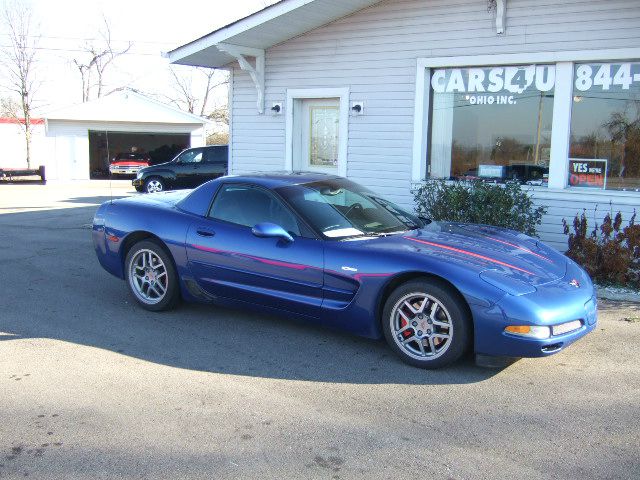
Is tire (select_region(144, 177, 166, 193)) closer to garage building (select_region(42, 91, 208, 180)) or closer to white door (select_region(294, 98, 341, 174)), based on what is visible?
garage building (select_region(42, 91, 208, 180))

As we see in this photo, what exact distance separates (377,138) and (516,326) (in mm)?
6602

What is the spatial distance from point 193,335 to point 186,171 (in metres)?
16.0

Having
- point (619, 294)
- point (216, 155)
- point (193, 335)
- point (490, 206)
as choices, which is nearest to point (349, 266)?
point (193, 335)

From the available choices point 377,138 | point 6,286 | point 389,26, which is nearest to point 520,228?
point 377,138

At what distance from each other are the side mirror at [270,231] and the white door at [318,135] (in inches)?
243

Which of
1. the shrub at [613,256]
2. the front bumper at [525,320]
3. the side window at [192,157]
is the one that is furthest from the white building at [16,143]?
the front bumper at [525,320]

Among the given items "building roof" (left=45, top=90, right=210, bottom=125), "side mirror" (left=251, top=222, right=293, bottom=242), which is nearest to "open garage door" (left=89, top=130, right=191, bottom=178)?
"building roof" (left=45, top=90, right=210, bottom=125)

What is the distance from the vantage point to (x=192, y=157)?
21328 mm

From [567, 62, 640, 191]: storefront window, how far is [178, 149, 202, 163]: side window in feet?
47.1

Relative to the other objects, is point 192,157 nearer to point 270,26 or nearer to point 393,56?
point 270,26

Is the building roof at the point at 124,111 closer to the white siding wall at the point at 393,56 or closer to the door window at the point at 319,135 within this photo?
the white siding wall at the point at 393,56

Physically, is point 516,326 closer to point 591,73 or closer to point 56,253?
point 591,73

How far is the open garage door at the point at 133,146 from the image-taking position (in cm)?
3350

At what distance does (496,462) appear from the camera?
3.50 metres
